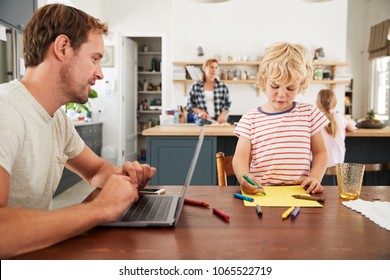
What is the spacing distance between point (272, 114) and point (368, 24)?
7.28m

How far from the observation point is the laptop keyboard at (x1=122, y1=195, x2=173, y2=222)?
97 cm

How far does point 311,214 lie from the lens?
1.04 m

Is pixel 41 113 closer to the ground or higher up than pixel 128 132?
higher up

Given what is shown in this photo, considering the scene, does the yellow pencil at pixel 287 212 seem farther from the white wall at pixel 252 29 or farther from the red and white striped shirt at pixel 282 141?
the white wall at pixel 252 29

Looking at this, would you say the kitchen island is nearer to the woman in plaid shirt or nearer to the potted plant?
the woman in plaid shirt

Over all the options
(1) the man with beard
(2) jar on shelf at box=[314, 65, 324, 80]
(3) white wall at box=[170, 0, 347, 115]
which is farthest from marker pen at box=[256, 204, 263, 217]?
(2) jar on shelf at box=[314, 65, 324, 80]

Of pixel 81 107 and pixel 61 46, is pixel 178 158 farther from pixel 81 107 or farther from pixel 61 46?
pixel 81 107

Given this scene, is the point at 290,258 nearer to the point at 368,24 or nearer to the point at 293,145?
the point at 293,145

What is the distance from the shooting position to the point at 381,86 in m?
7.55

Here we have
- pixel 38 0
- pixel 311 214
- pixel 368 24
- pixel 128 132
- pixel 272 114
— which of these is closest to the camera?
pixel 311 214

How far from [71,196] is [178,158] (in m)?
2.04

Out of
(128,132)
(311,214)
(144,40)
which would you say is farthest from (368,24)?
(311,214)

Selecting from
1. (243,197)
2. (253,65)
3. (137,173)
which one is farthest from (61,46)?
(253,65)
